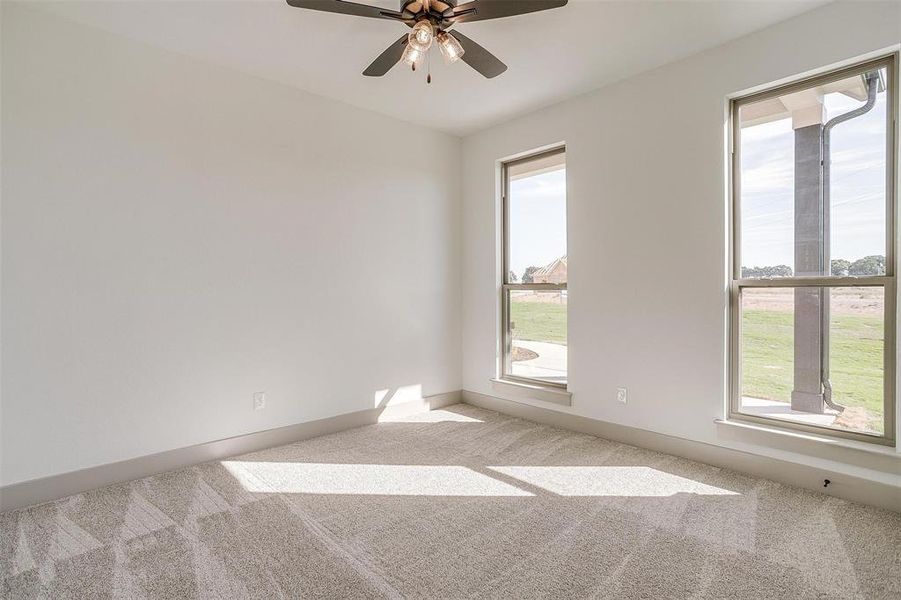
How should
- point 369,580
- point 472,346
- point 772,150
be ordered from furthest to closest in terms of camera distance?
1. point 472,346
2. point 772,150
3. point 369,580

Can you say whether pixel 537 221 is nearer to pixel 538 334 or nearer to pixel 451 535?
pixel 538 334

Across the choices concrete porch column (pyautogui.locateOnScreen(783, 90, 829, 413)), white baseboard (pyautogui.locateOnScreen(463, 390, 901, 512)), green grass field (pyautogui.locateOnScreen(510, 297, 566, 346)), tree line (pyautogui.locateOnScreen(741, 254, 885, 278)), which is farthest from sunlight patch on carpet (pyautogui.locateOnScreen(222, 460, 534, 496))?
tree line (pyautogui.locateOnScreen(741, 254, 885, 278))

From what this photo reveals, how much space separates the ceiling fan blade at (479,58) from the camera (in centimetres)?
239

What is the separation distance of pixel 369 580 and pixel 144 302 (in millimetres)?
2252

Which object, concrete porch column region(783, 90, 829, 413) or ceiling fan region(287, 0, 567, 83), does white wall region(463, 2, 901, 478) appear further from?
ceiling fan region(287, 0, 567, 83)

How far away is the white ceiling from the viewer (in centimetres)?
257

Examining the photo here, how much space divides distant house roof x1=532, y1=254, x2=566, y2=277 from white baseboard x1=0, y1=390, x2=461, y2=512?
181 centimetres

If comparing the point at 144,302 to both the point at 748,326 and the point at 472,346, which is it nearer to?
the point at 472,346

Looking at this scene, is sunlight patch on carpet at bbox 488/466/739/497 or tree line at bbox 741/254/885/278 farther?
sunlight patch on carpet at bbox 488/466/739/497

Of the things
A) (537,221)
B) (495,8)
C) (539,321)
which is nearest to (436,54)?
(495,8)

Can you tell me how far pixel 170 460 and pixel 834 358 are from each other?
4204mm

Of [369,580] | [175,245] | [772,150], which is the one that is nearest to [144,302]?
[175,245]

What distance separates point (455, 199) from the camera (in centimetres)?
481

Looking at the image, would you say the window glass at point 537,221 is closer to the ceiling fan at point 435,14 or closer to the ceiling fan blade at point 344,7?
the ceiling fan at point 435,14
